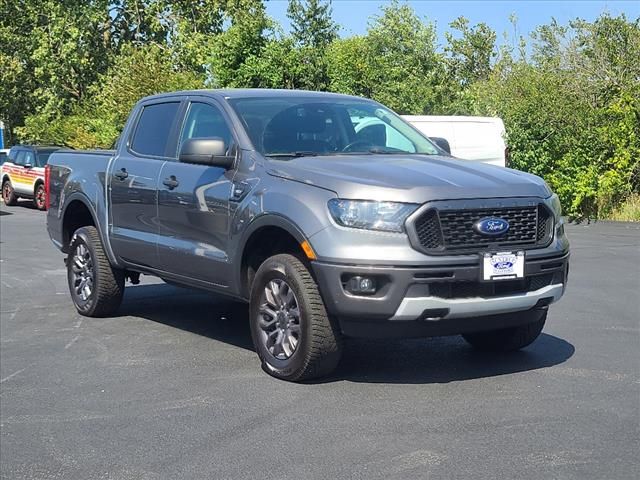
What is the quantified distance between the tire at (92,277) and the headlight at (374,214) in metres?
3.42

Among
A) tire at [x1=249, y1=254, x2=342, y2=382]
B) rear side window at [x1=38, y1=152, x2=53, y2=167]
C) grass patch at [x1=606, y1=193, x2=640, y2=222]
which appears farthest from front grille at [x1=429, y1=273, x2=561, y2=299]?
rear side window at [x1=38, y1=152, x2=53, y2=167]

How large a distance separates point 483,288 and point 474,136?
12.0 meters

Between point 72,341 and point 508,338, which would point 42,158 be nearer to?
point 72,341

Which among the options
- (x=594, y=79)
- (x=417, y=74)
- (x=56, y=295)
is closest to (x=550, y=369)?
(x=56, y=295)

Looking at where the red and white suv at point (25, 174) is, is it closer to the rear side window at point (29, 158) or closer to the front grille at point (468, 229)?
the rear side window at point (29, 158)

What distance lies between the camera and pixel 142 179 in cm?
773

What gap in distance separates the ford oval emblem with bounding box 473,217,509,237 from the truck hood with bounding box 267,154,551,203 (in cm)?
15

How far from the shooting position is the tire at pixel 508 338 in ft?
22.2

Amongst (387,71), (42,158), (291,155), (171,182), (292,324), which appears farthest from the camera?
(42,158)

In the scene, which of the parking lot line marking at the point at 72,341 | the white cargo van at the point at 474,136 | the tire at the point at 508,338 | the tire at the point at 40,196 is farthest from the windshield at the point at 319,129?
the tire at the point at 40,196

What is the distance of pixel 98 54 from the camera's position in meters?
48.3

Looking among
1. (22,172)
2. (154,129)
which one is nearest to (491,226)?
(154,129)

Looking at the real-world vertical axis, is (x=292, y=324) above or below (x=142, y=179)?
below

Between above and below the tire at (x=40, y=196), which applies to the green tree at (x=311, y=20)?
above
